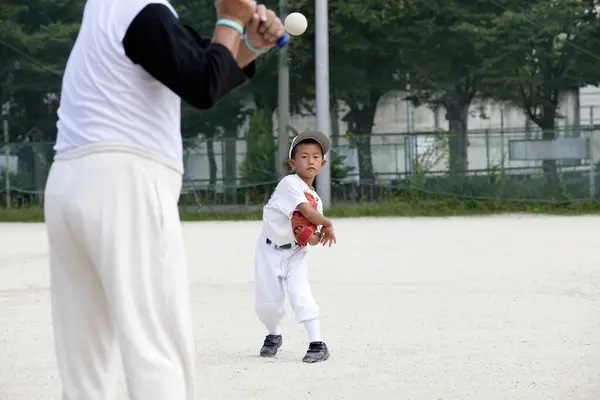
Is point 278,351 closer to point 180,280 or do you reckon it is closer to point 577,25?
point 180,280

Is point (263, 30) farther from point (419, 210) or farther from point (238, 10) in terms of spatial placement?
point (419, 210)

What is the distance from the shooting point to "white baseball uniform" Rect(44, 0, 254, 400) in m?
3.96

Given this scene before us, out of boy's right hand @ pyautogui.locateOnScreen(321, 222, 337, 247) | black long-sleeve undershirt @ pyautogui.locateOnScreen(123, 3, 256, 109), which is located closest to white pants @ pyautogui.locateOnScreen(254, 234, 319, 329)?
boy's right hand @ pyautogui.locateOnScreen(321, 222, 337, 247)

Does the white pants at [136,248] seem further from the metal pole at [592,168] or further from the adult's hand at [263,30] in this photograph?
the metal pole at [592,168]

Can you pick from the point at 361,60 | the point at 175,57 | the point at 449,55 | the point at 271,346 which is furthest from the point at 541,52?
the point at 175,57

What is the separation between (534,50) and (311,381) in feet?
63.4

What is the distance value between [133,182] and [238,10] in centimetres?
60

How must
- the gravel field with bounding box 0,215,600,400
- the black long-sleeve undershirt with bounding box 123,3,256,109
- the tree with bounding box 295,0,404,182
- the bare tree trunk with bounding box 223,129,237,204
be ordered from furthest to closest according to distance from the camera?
the bare tree trunk with bounding box 223,129,237,204 → the tree with bounding box 295,0,404,182 → the gravel field with bounding box 0,215,600,400 → the black long-sleeve undershirt with bounding box 123,3,256,109

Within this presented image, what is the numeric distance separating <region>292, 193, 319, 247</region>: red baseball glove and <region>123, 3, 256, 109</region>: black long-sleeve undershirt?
415 centimetres

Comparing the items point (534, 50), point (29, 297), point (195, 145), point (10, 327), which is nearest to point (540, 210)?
point (534, 50)

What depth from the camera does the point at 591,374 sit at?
24.2ft

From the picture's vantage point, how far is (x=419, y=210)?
2472 cm

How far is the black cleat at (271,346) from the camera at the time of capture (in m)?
8.27

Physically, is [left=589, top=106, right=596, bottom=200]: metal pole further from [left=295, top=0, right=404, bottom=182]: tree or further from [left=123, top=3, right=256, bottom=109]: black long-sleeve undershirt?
[left=123, top=3, right=256, bottom=109]: black long-sleeve undershirt
